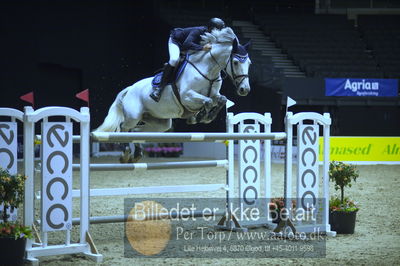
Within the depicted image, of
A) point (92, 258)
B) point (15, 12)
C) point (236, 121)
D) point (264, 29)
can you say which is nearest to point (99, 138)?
point (92, 258)

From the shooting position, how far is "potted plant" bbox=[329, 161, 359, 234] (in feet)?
16.1

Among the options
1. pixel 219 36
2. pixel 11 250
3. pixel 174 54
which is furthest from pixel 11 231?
pixel 219 36

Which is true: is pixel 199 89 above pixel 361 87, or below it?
below

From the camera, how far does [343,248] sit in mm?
4266

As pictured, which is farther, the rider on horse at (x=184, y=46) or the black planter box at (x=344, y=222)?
the rider on horse at (x=184, y=46)

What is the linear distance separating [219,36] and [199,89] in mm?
522

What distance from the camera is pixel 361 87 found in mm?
15688

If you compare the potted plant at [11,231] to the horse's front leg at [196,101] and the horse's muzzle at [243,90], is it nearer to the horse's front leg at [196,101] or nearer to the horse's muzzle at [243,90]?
the horse's front leg at [196,101]

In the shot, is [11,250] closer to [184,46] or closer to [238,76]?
[238,76]

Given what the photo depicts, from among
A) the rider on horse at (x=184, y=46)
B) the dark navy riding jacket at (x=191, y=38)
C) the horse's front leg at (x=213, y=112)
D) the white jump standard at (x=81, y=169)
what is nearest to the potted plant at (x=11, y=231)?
the white jump standard at (x=81, y=169)

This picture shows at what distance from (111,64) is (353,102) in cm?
669

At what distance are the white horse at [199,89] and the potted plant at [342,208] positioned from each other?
40.8 inches

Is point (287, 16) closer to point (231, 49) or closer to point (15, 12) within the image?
point (15, 12)

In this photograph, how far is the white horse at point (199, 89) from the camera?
5.19 metres
